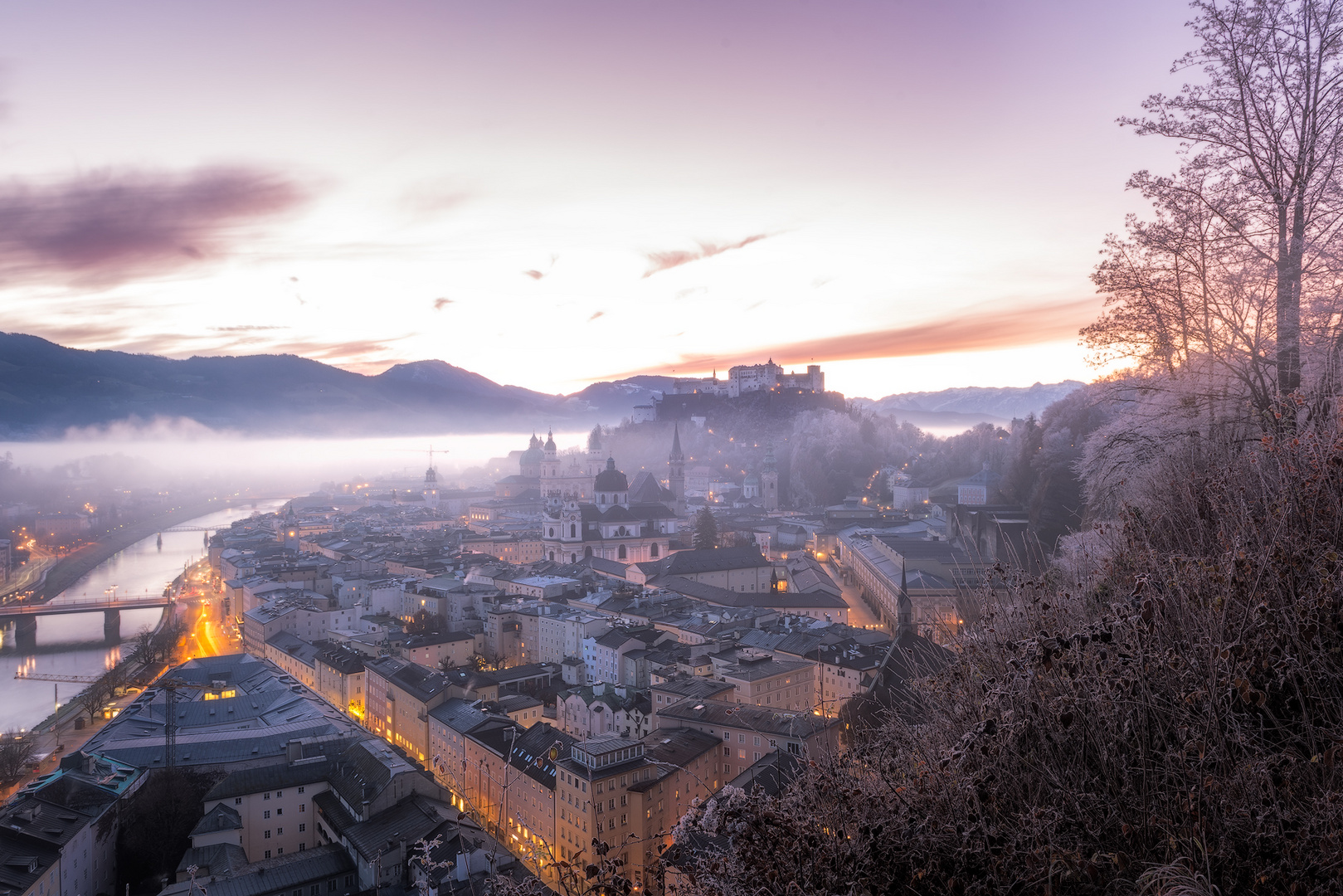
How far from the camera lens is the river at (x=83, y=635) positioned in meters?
23.5

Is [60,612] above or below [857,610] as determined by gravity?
above

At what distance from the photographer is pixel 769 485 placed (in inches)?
2089

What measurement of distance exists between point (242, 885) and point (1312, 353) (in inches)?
552

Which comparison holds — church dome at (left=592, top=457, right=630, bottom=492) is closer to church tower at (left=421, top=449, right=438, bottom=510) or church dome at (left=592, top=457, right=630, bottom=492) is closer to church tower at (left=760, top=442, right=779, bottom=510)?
church tower at (left=760, top=442, right=779, bottom=510)

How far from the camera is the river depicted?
23531mm

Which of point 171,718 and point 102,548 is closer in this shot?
point 171,718

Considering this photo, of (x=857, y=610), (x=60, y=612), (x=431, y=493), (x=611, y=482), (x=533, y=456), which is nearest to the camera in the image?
(x=857, y=610)

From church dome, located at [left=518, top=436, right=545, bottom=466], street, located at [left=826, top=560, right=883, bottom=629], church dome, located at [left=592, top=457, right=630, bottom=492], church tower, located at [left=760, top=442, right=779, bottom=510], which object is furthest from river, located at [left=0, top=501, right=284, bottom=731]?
church tower, located at [left=760, top=442, right=779, bottom=510]

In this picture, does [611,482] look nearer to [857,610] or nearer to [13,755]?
[857,610]

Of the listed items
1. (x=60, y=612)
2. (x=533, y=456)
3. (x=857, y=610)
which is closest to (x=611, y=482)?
(x=857, y=610)

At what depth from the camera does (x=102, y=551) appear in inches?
2066

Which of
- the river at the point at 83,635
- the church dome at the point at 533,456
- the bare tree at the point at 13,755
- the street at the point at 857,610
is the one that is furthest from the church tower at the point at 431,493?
→ the bare tree at the point at 13,755

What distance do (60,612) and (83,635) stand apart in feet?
6.39

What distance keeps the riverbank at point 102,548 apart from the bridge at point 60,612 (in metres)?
6.74
